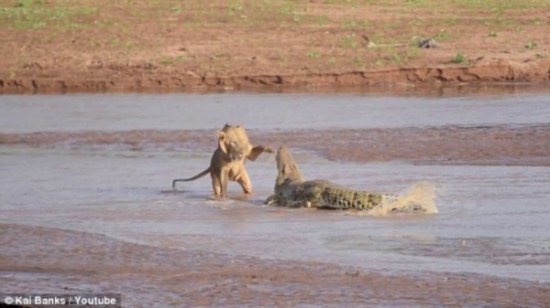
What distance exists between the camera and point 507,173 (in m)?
12.6

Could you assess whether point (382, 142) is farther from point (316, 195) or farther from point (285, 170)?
point (316, 195)

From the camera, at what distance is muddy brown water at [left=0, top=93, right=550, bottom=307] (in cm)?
854

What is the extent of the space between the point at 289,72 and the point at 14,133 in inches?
261

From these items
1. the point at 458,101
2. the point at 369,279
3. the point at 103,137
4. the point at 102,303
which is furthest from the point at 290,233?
the point at 458,101

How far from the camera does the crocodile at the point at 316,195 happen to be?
34.8 ft

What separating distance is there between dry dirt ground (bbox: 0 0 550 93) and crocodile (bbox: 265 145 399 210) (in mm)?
10811

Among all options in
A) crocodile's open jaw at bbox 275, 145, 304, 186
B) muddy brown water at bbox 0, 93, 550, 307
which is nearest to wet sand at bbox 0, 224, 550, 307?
muddy brown water at bbox 0, 93, 550, 307

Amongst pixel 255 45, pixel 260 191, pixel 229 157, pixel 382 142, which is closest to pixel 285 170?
pixel 229 157

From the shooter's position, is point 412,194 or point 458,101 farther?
point 458,101

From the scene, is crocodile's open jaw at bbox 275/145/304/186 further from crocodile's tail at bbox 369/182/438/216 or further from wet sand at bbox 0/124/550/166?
wet sand at bbox 0/124/550/166

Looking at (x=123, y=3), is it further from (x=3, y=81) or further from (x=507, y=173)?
(x=507, y=173)

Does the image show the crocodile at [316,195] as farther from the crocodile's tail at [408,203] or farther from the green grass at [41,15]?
the green grass at [41,15]

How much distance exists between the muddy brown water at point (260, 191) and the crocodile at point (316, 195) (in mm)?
177

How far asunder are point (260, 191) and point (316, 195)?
1335mm
